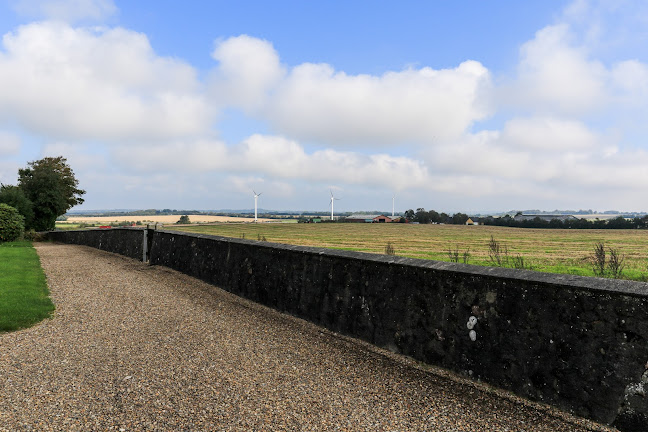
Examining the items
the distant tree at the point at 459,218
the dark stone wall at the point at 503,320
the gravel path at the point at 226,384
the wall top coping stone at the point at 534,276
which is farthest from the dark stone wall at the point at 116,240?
the distant tree at the point at 459,218

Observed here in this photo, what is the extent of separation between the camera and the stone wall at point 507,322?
3.13m

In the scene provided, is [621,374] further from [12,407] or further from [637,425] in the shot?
[12,407]

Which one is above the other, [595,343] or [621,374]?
[595,343]

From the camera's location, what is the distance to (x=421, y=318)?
457 centimetres

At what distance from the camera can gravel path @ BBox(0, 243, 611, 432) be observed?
10.8ft

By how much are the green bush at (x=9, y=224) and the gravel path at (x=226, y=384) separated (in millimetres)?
30665

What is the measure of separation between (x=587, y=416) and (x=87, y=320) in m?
7.14

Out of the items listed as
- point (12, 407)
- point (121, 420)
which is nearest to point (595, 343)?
point (121, 420)

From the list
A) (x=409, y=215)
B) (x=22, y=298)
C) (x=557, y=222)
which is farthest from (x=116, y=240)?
(x=409, y=215)

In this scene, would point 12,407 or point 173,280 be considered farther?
point 173,280

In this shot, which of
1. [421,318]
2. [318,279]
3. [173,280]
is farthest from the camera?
[173,280]

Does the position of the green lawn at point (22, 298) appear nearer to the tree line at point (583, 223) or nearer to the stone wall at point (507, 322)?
the stone wall at point (507, 322)

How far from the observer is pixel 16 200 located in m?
38.9

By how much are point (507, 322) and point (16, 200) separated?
47.8 m
